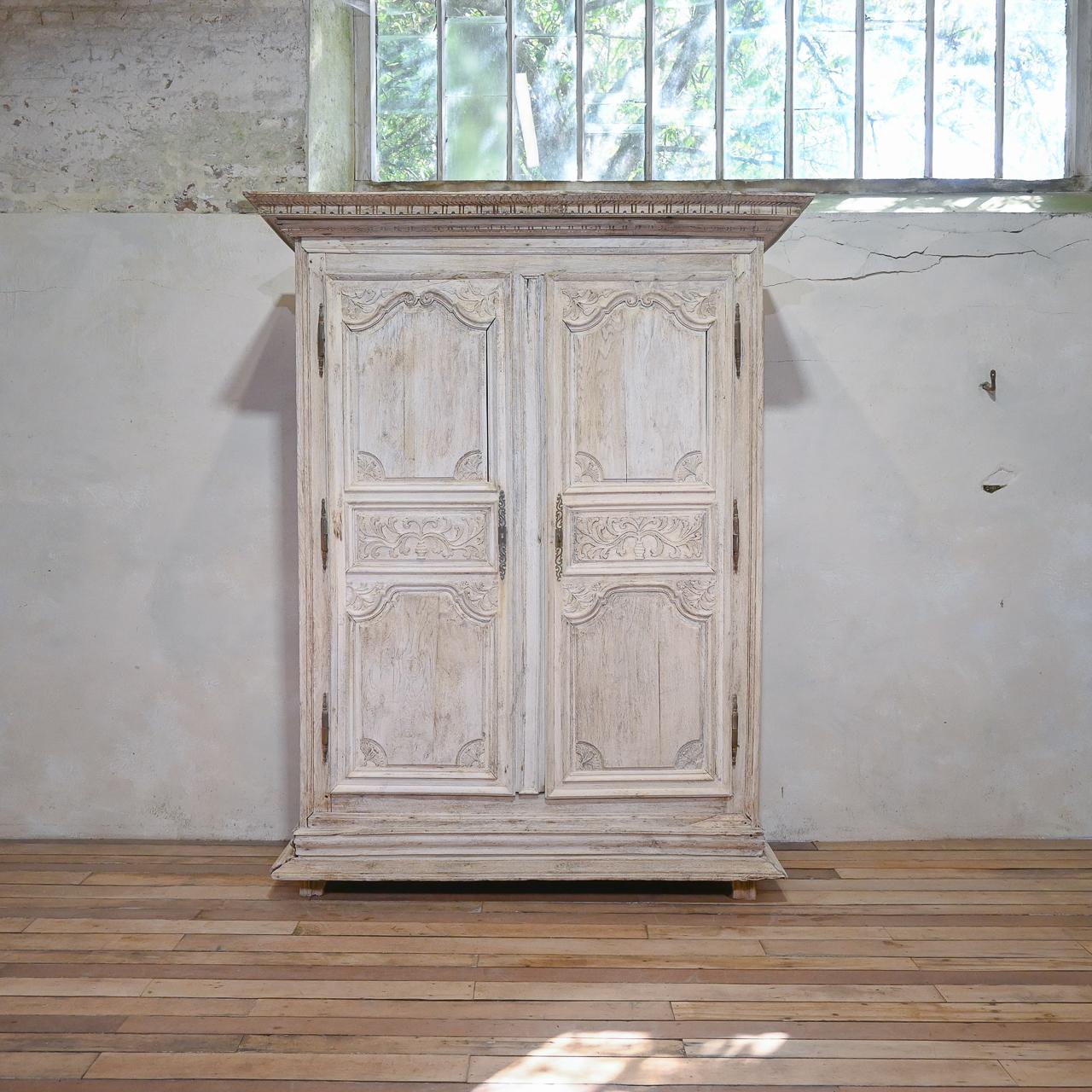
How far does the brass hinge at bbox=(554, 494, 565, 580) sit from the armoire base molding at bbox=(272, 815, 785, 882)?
0.79 meters

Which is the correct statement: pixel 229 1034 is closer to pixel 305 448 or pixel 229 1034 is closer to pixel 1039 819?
pixel 305 448

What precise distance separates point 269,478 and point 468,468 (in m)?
0.95

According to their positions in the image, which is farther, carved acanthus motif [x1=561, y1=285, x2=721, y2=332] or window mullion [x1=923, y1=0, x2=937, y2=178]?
window mullion [x1=923, y1=0, x2=937, y2=178]

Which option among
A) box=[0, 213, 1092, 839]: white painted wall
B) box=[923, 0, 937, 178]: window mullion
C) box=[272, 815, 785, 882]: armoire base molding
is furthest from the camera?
box=[923, 0, 937, 178]: window mullion

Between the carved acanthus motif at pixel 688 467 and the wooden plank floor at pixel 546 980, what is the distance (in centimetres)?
128

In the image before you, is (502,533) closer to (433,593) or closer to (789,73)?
(433,593)

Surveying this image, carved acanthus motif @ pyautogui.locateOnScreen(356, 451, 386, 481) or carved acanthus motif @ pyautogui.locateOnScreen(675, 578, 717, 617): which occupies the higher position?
carved acanthus motif @ pyautogui.locateOnScreen(356, 451, 386, 481)

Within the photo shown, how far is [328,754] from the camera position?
292 cm

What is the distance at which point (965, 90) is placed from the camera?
365 centimetres

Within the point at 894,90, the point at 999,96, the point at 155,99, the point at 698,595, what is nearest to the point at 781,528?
the point at 698,595

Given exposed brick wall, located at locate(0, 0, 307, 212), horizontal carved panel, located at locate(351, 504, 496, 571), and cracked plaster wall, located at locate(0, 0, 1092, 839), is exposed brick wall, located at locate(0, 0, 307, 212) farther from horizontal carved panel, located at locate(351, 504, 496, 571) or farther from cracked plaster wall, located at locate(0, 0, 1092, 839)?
horizontal carved panel, located at locate(351, 504, 496, 571)

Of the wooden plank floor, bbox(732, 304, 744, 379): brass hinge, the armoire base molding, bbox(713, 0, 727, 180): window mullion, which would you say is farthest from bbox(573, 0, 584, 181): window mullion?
the wooden plank floor

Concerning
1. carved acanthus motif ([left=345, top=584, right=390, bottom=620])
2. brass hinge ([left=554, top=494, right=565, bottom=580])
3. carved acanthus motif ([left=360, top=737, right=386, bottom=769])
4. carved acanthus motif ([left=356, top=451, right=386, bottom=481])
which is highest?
carved acanthus motif ([left=356, top=451, right=386, bottom=481])

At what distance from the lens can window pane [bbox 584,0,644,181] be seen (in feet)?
12.0
